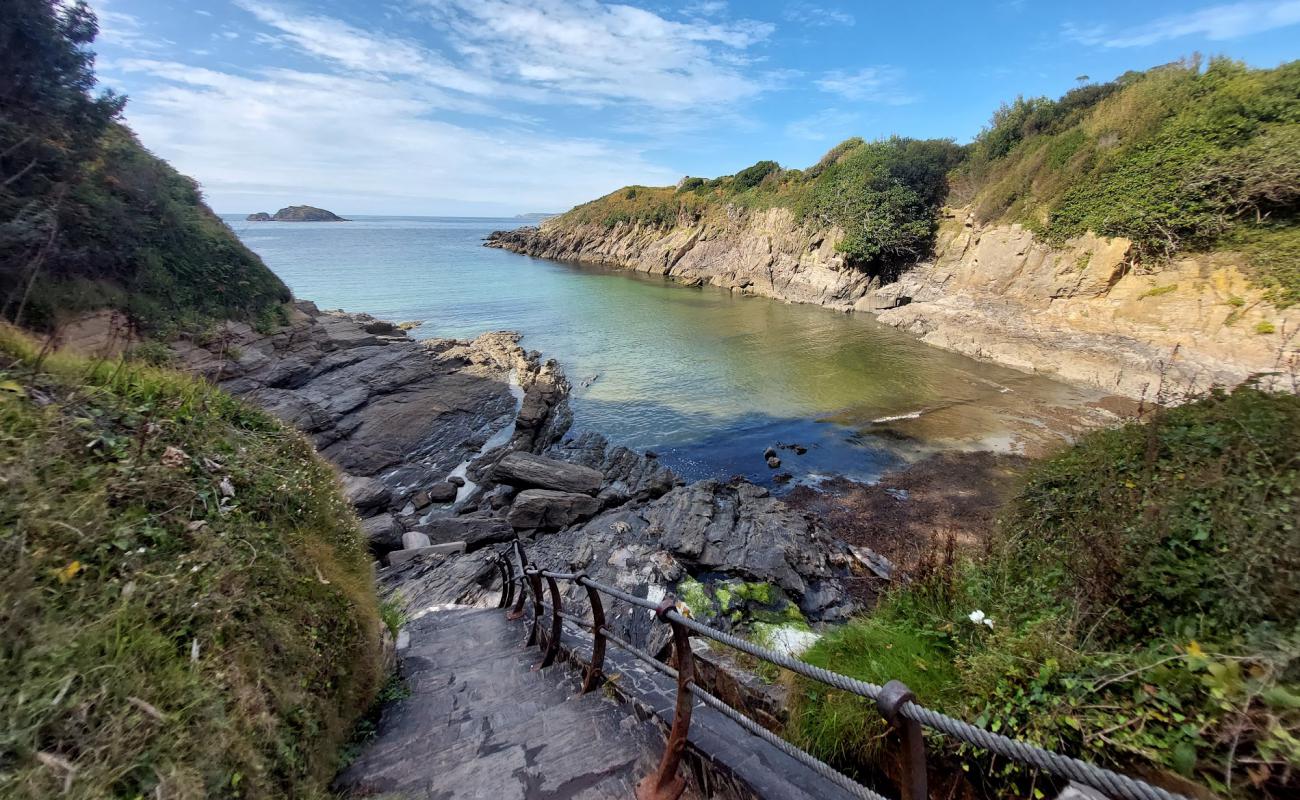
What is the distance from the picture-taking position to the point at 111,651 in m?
2.64

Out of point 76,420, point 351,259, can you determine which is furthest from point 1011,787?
point 351,259

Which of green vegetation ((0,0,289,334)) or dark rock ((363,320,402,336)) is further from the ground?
green vegetation ((0,0,289,334))

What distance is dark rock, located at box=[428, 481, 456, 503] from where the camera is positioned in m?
14.3

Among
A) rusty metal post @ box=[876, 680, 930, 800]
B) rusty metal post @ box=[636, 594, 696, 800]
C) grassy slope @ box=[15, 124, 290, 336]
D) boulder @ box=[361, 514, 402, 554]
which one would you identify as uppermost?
grassy slope @ box=[15, 124, 290, 336]

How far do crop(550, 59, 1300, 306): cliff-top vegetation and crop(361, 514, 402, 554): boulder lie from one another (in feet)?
88.4

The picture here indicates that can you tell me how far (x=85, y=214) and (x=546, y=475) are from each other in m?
16.3

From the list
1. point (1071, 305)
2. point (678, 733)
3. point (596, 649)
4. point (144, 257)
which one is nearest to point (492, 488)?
point (596, 649)

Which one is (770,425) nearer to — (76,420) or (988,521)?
(988,521)

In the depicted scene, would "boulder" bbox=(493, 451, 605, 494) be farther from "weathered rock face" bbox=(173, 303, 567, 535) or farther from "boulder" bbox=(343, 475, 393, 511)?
"boulder" bbox=(343, 475, 393, 511)

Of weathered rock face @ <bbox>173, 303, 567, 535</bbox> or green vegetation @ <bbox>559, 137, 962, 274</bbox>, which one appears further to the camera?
green vegetation @ <bbox>559, 137, 962, 274</bbox>

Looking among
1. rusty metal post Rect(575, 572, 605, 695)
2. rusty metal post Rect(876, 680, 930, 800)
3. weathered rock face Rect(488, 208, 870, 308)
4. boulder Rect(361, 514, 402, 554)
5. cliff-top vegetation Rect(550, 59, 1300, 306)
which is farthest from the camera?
weathered rock face Rect(488, 208, 870, 308)

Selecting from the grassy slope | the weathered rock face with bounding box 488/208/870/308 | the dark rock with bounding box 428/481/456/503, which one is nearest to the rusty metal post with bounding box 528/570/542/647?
the dark rock with bounding box 428/481/456/503

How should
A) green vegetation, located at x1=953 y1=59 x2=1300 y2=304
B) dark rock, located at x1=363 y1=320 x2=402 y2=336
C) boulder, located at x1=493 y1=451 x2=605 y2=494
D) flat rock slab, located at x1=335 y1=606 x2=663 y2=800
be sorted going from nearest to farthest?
flat rock slab, located at x1=335 y1=606 x2=663 y2=800 < boulder, located at x1=493 y1=451 x2=605 y2=494 < green vegetation, located at x1=953 y1=59 x2=1300 y2=304 < dark rock, located at x1=363 y1=320 x2=402 y2=336

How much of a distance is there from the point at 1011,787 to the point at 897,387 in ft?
69.7
